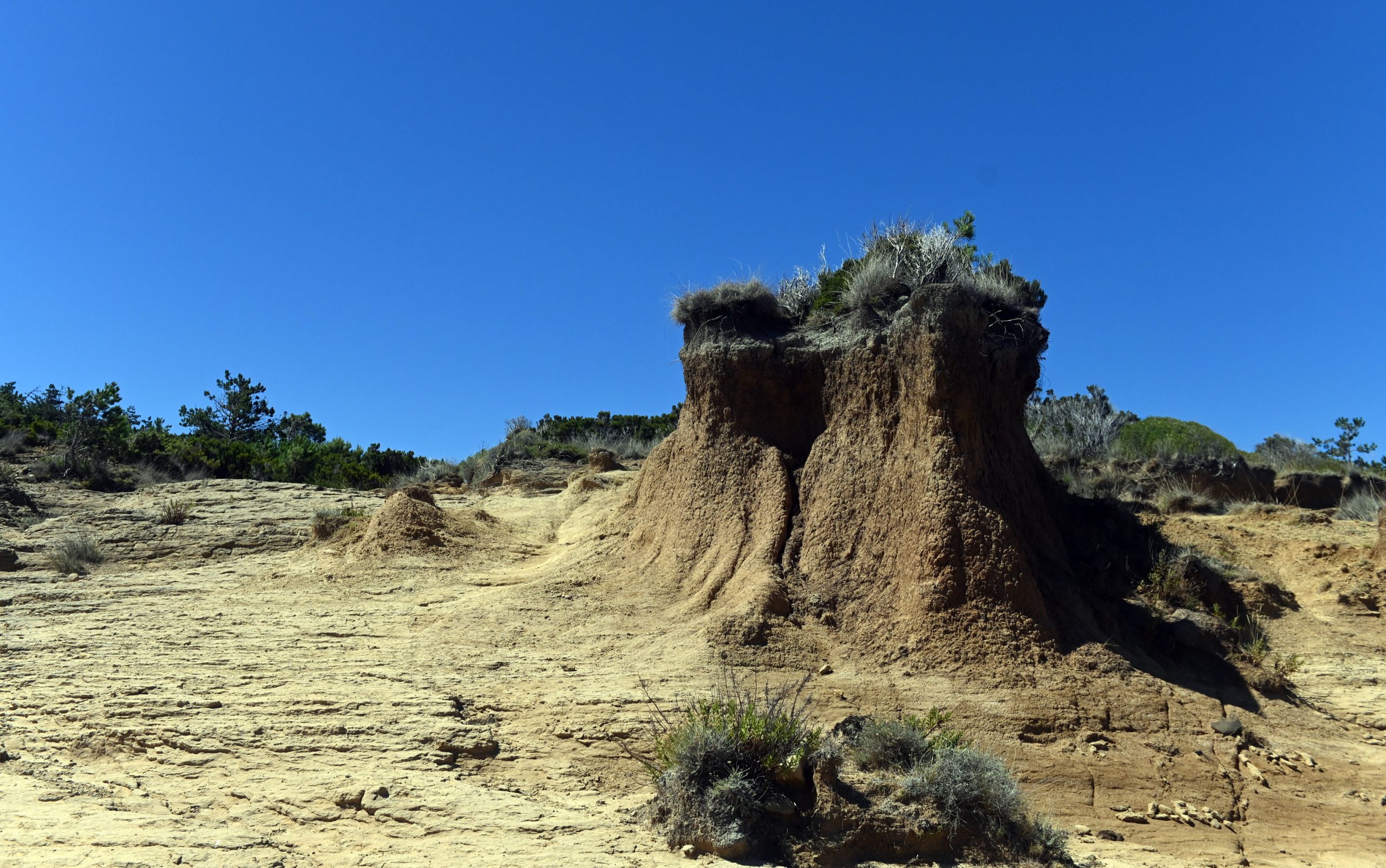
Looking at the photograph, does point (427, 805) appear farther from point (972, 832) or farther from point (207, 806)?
point (972, 832)

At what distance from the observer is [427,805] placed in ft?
21.4

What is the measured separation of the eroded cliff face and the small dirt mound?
114 inches

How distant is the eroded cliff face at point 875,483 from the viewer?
882 cm

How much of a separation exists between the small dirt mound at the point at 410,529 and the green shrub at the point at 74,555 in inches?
136

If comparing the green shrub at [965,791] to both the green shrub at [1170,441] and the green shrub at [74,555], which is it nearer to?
the green shrub at [74,555]

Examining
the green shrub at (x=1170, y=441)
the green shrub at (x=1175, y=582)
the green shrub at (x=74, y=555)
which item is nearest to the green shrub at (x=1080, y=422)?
the green shrub at (x=1170, y=441)

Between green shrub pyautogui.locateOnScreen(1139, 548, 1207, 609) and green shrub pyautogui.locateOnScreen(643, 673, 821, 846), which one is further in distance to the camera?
green shrub pyautogui.locateOnScreen(1139, 548, 1207, 609)

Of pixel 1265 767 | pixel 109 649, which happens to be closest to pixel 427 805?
pixel 109 649

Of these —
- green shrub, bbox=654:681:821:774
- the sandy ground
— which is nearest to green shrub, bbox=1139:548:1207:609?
the sandy ground

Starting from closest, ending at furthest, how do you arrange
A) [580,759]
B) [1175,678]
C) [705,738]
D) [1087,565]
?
[705,738] < [580,759] < [1175,678] < [1087,565]

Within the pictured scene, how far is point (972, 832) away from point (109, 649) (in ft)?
25.6

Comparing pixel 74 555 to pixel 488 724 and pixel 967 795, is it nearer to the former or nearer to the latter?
pixel 488 724

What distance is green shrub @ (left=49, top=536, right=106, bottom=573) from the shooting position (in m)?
12.7

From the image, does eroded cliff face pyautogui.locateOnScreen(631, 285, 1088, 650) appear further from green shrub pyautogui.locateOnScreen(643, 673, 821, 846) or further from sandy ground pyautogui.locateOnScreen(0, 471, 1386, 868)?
green shrub pyautogui.locateOnScreen(643, 673, 821, 846)
